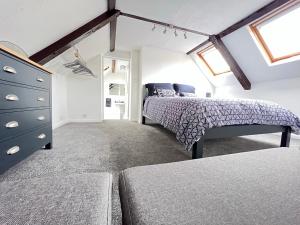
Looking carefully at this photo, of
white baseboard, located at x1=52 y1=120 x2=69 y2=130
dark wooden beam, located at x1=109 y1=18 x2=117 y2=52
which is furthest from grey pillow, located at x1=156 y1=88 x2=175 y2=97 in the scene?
white baseboard, located at x1=52 y1=120 x2=69 y2=130

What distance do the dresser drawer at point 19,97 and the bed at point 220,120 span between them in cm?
143

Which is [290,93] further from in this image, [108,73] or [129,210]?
[108,73]

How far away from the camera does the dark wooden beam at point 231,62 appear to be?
11.3 ft

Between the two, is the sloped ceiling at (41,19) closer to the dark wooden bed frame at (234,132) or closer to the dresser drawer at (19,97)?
the dresser drawer at (19,97)

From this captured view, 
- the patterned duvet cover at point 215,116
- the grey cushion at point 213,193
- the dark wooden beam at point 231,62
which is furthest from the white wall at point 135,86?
the grey cushion at point 213,193

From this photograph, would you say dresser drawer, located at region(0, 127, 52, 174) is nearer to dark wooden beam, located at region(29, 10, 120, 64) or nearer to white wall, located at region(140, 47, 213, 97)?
dark wooden beam, located at region(29, 10, 120, 64)

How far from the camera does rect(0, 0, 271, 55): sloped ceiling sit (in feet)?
5.01

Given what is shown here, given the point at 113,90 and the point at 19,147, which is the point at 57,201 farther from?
the point at 113,90

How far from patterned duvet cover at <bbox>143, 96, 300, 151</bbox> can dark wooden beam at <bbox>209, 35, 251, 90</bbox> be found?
198cm

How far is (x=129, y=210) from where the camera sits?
36 cm

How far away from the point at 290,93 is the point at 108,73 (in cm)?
689

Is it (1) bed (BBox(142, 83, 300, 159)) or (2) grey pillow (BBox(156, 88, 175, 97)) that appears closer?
(1) bed (BBox(142, 83, 300, 159))

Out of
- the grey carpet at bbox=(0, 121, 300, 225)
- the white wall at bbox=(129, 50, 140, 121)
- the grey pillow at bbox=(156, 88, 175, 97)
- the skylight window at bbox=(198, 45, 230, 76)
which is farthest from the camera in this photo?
the white wall at bbox=(129, 50, 140, 121)

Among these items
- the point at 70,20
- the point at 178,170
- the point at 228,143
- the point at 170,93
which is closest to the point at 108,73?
the point at 170,93
